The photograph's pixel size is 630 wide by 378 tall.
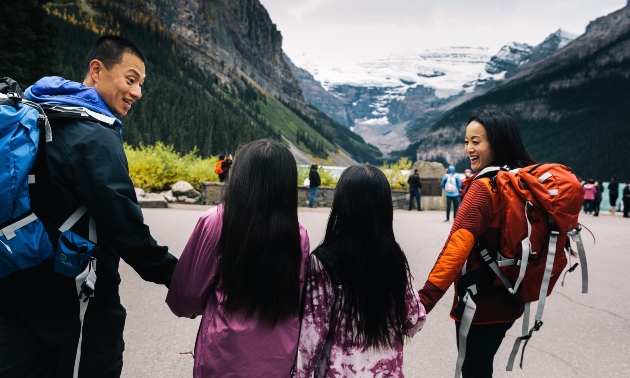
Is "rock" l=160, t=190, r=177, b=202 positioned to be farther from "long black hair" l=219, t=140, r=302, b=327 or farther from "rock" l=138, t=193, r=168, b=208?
"long black hair" l=219, t=140, r=302, b=327

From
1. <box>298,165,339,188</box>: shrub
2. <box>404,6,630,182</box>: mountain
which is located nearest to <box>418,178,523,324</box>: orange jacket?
<box>298,165,339,188</box>: shrub

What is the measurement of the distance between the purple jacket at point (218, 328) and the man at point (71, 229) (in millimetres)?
197

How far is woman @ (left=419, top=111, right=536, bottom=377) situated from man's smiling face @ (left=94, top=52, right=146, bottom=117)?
163cm

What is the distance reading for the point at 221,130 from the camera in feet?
308

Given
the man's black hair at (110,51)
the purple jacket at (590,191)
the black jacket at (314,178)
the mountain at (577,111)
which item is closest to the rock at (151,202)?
the black jacket at (314,178)

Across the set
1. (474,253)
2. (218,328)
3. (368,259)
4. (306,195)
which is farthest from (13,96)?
(306,195)

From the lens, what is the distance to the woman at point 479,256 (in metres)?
2.00

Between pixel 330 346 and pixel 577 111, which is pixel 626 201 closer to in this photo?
pixel 330 346

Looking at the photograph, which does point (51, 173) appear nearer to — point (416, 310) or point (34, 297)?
point (34, 297)

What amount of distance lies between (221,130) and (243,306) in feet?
311

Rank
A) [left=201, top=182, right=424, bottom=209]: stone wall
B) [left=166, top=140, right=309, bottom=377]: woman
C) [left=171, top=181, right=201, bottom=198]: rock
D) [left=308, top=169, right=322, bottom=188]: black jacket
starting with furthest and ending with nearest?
[left=308, top=169, right=322, bottom=188]: black jacket → [left=171, top=181, right=201, bottom=198]: rock → [left=201, top=182, right=424, bottom=209]: stone wall → [left=166, top=140, right=309, bottom=377]: woman

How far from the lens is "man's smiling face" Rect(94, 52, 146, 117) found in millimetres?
2113

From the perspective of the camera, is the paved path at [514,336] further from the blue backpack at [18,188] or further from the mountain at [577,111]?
the mountain at [577,111]

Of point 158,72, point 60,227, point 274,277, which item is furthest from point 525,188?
point 158,72
